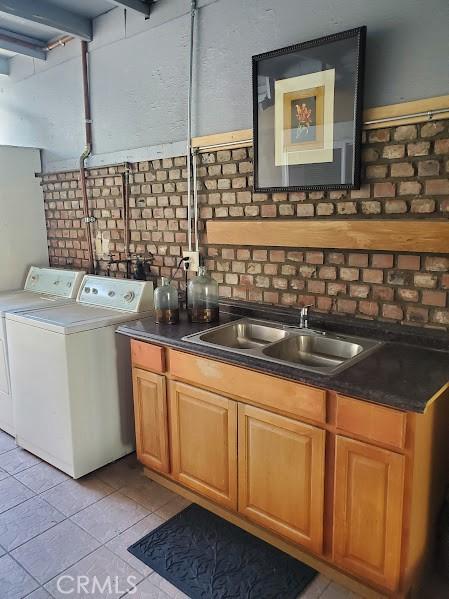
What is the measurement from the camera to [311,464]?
1.75 metres

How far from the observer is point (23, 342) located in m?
2.66

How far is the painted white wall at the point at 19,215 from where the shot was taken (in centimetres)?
356

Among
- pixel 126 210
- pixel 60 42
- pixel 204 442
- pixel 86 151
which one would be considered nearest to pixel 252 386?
pixel 204 442

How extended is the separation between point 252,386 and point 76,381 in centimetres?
108

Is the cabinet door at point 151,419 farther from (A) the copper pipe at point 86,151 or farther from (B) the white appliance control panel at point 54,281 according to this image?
(A) the copper pipe at point 86,151

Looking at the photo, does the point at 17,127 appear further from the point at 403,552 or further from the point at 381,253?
the point at 403,552

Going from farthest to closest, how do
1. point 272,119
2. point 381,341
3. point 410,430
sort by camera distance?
point 272,119, point 381,341, point 410,430

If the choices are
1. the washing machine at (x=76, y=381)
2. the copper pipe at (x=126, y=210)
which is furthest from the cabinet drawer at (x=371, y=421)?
the copper pipe at (x=126, y=210)

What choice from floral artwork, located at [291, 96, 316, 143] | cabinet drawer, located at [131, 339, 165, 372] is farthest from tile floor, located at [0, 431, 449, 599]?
floral artwork, located at [291, 96, 316, 143]

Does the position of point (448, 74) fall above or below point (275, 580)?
above

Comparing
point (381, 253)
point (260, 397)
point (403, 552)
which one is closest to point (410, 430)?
point (403, 552)

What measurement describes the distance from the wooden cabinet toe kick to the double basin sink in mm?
156

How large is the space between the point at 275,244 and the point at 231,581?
151 centimetres

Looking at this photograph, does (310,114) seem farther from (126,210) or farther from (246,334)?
(126,210)
